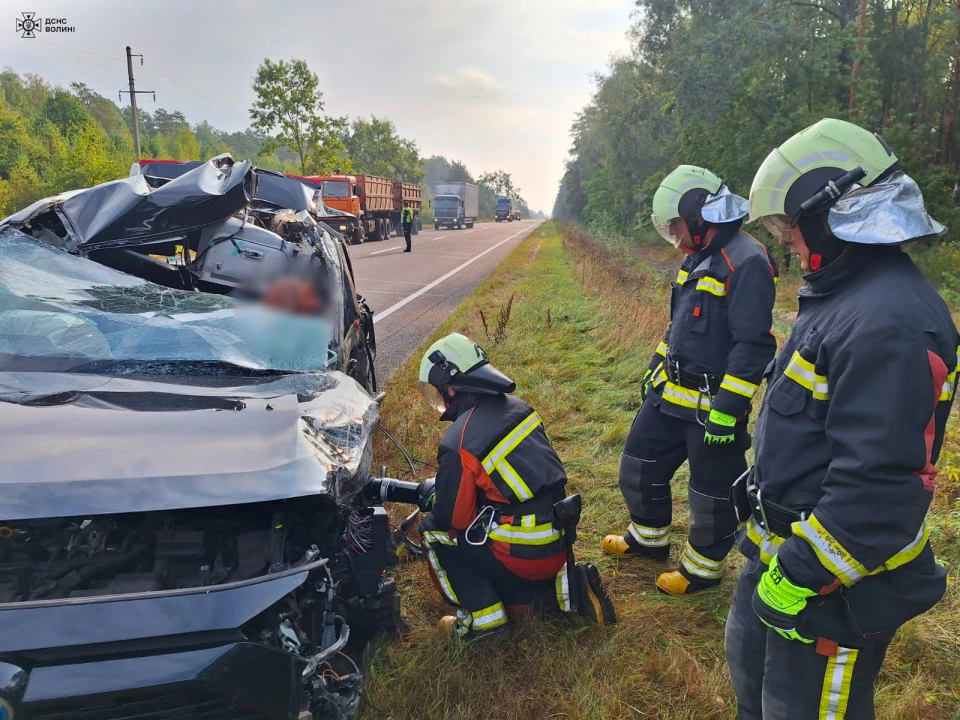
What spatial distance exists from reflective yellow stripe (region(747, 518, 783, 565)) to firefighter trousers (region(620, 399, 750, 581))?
102 cm

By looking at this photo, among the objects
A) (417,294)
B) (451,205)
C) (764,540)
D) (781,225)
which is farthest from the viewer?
(451,205)

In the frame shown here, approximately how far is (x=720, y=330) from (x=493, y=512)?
52.8 inches

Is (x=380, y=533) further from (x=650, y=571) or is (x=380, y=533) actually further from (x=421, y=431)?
(x=421, y=431)

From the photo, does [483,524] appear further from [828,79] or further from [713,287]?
[828,79]

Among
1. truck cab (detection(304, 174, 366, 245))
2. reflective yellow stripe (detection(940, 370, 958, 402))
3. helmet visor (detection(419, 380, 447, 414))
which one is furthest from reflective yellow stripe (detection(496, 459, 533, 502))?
truck cab (detection(304, 174, 366, 245))

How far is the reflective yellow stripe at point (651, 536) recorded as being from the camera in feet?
10.7

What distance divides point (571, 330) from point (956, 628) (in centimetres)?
575

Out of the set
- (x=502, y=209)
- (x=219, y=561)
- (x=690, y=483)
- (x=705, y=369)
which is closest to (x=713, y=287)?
(x=705, y=369)

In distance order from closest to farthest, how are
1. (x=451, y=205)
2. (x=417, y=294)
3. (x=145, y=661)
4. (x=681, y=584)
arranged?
1. (x=145, y=661)
2. (x=681, y=584)
3. (x=417, y=294)
4. (x=451, y=205)

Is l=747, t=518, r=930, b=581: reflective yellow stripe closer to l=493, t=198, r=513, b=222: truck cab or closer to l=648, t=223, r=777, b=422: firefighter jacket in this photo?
l=648, t=223, r=777, b=422: firefighter jacket

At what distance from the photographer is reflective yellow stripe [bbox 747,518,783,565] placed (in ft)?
5.72

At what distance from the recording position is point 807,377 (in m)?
1.56

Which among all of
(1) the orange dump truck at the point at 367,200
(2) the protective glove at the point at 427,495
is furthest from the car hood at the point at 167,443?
(1) the orange dump truck at the point at 367,200

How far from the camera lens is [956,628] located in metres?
2.60
